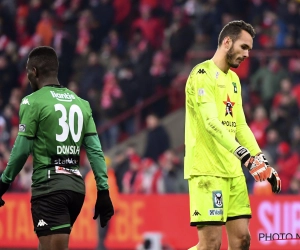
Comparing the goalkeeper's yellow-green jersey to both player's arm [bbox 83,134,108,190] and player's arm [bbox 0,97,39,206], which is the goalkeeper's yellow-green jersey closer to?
player's arm [bbox 83,134,108,190]

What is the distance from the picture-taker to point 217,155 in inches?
297

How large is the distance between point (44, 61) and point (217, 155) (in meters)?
1.72

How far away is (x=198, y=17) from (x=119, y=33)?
6.94 ft

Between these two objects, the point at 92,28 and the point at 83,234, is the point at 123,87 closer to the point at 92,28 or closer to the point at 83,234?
the point at 92,28

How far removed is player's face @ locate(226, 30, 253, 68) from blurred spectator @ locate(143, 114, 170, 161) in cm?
932

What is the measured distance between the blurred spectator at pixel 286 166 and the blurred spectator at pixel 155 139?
2.50 meters

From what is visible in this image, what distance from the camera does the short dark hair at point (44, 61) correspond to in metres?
6.81

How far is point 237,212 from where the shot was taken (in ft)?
24.7

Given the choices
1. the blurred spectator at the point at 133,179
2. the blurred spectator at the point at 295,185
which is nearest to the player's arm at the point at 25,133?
the blurred spectator at the point at 295,185

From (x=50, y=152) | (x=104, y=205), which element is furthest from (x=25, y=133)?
(x=104, y=205)

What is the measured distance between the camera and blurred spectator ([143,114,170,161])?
16859 millimetres

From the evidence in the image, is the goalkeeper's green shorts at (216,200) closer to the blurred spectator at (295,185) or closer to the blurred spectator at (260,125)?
the blurred spectator at (295,185)

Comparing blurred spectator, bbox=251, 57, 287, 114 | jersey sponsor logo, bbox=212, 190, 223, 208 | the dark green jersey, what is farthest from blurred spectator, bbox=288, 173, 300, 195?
the dark green jersey

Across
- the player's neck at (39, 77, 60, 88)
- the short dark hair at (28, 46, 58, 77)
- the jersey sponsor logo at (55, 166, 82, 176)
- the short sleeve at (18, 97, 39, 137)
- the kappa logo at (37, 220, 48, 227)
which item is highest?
the short dark hair at (28, 46, 58, 77)
